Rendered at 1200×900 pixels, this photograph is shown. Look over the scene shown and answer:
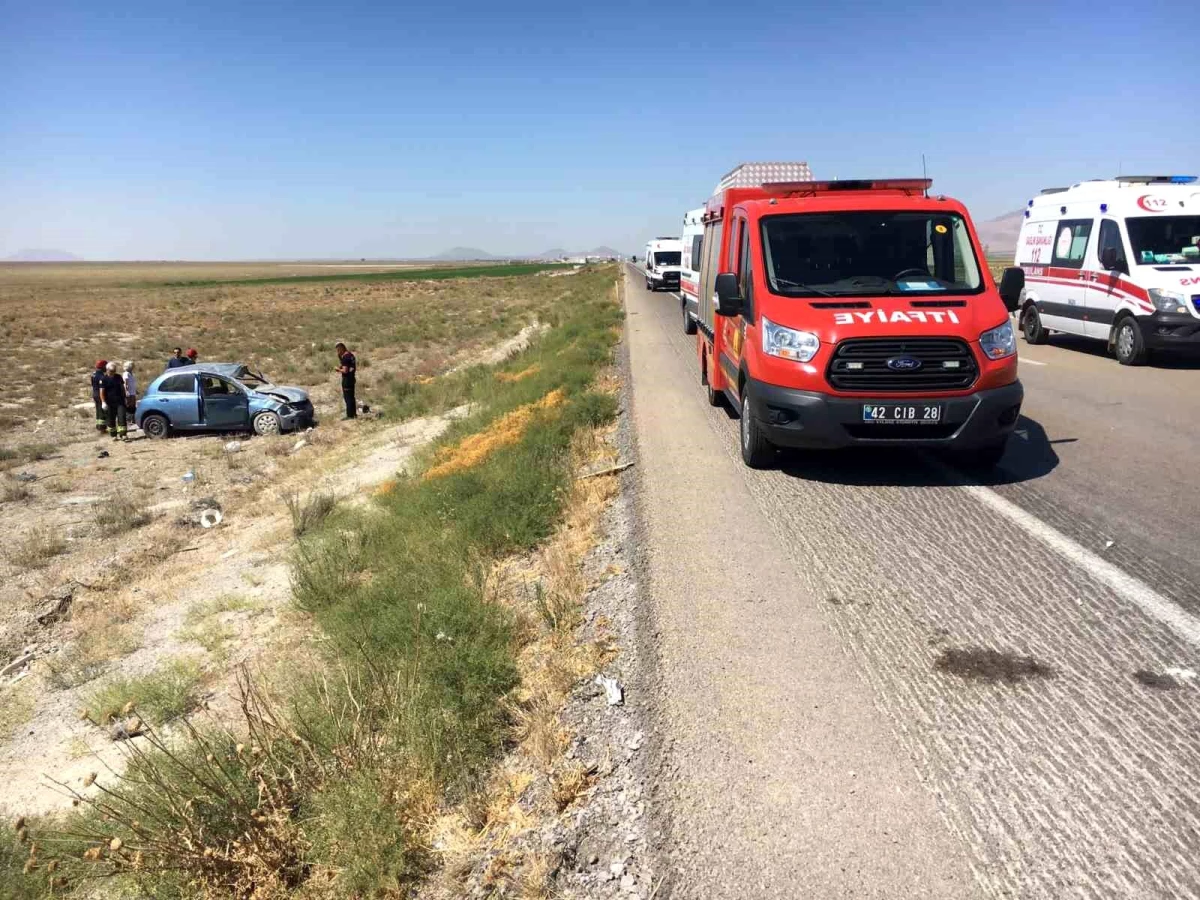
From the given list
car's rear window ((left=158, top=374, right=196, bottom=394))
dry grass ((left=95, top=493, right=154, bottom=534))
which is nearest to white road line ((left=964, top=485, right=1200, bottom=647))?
dry grass ((left=95, top=493, right=154, bottom=534))

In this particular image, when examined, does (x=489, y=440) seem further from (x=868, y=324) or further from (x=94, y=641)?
(x=868, y=324)

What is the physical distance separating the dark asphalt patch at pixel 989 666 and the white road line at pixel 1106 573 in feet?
2.76

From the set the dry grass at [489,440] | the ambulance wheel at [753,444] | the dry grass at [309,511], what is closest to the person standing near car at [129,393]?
the dry grass at [309,511]

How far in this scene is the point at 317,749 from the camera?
3.81 metres

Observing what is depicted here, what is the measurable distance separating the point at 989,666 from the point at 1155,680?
681 mm

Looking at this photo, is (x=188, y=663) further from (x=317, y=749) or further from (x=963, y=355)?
(x=963, y=355)

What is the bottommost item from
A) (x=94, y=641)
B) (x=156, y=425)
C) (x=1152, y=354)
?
(x=94, y=641)

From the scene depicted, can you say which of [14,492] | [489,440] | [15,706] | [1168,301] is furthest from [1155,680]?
[14,492]

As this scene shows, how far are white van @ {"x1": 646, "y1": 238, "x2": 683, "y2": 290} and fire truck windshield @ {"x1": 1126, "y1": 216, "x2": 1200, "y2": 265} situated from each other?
31592 millimetres

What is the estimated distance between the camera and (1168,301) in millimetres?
12359

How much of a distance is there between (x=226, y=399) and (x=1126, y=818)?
57.5 feet

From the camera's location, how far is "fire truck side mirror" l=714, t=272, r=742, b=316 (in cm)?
734

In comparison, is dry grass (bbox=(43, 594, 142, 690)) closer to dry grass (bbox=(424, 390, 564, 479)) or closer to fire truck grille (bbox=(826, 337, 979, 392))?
dry grass (bbox=(424, 390, 564, 479))

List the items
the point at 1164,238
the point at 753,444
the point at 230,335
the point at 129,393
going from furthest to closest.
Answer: the point at 230,335 → the point at 129,393 → the point at 1164,238 → the point at 753,444
